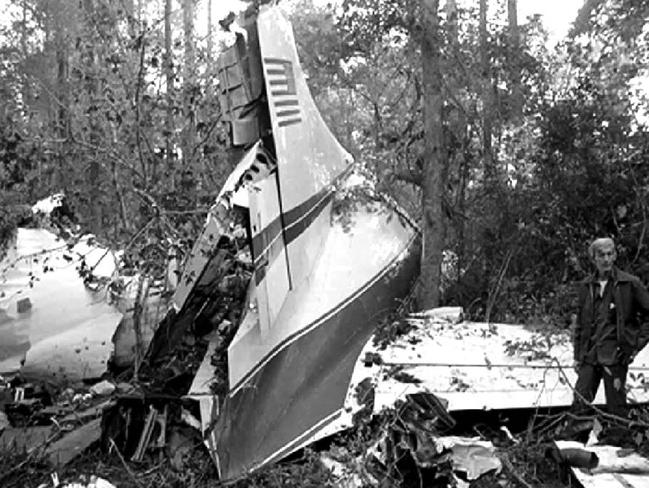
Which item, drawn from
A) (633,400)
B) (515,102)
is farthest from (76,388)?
(515,102)

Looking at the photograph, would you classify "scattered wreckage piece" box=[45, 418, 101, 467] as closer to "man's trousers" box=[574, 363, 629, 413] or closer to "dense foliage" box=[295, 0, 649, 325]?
"man's trousers" box=[574, 363, 629, 413]

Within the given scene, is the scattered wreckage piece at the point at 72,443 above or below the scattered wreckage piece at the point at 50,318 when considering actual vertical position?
below

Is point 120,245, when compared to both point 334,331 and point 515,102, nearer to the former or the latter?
point 334,331

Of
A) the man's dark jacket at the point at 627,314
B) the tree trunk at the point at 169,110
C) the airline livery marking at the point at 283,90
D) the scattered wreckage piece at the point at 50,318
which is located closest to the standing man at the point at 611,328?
the man's dark jacket at the point at 627,314

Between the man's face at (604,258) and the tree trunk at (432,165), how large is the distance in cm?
492

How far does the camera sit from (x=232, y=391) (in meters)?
5.06

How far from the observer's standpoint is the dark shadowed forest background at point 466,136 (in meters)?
9.61

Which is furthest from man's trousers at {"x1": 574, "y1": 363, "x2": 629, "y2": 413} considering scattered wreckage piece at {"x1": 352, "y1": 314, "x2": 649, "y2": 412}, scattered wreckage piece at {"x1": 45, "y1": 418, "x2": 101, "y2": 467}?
scattered wreckage piece at {"x1": 45, "y1": 418, "x2": 101, "y2": 467}

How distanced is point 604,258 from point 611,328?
53cm

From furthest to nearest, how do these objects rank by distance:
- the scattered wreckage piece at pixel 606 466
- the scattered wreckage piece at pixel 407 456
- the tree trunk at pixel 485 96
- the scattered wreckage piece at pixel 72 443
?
the tree trunk at pixel 485 96 → the scattered wreckage piece at pixel 72 443 → the scattered wreckage piece at pixel 407 456 → the scattered wreckage piece at pixel 606 466

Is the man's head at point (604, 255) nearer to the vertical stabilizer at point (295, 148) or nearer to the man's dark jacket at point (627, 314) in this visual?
the man's dark jacket at point (627, 314)

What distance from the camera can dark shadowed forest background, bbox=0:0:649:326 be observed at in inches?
378

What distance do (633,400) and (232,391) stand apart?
3.11 metres

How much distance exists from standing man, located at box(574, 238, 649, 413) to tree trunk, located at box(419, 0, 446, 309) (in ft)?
16.1
